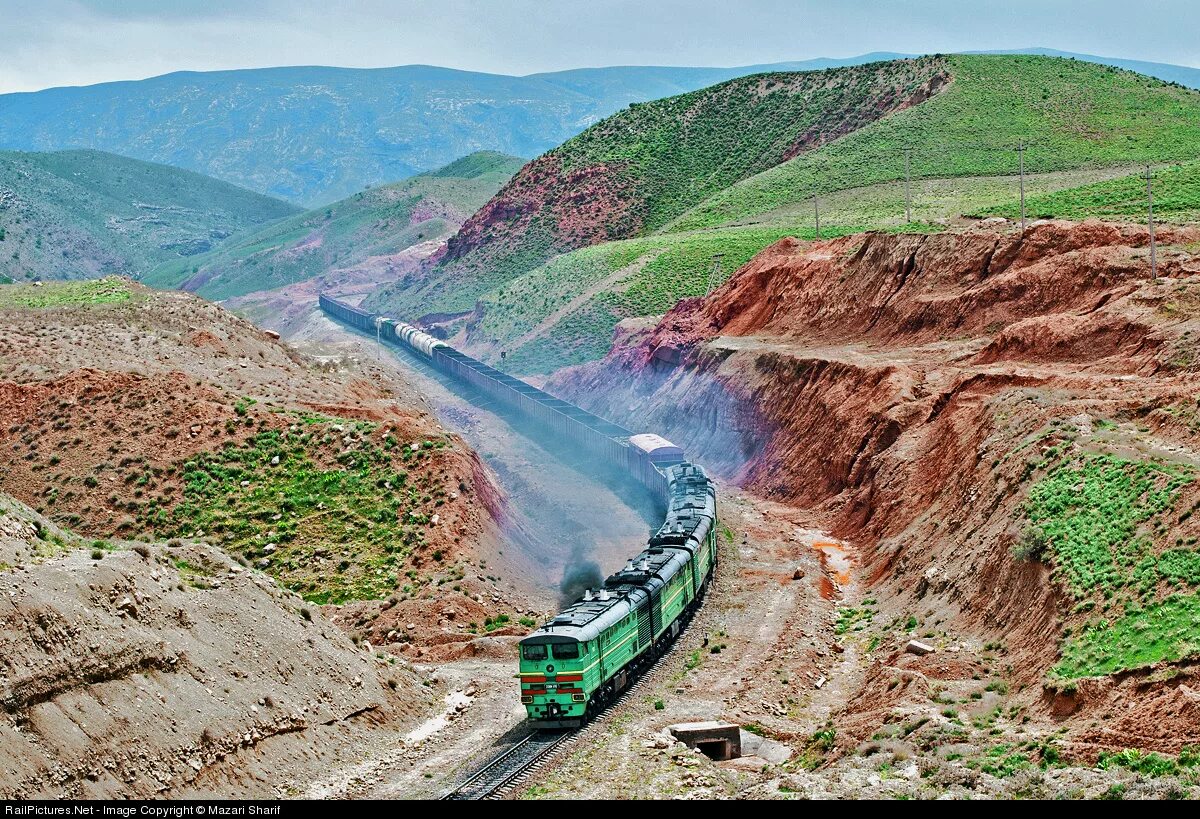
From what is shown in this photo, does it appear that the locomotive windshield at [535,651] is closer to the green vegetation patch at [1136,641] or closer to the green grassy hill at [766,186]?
the green vegetation patch at [1136,641]

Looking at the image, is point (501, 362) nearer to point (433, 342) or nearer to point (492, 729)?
point (433, 342)

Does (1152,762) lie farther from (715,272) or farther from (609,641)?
(715,272)

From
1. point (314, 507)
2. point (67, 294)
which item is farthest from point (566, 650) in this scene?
point (67, 294)

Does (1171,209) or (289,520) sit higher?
(1171,209)

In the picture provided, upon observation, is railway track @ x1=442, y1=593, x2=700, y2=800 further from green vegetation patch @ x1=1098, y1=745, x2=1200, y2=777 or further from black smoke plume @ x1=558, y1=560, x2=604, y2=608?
black smoke plume @ x1=558, y1=560, x2=604, y2=608

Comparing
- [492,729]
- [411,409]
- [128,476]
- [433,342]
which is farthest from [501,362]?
[492,729]

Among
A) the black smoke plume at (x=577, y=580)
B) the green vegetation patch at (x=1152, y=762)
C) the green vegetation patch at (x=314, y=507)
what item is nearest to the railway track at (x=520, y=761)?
the green vegetation patch at (x=1152, y=762)
